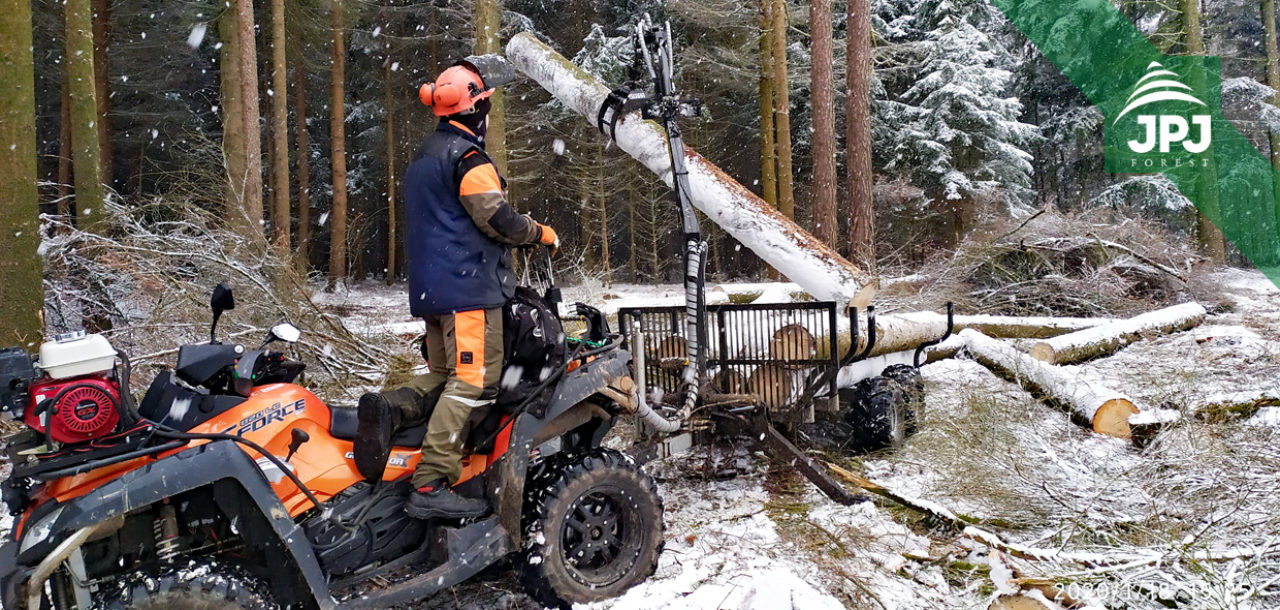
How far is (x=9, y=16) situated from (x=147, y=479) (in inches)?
242

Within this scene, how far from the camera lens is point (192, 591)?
2504 mm

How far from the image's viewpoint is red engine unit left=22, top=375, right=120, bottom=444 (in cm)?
240

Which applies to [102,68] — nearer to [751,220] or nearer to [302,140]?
[302,140]

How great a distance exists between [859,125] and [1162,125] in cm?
1805

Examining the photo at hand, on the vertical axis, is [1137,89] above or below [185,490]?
above

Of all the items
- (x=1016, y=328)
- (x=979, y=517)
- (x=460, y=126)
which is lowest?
(x=979, y=517)

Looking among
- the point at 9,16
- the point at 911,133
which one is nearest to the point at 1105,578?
the point at 9,16

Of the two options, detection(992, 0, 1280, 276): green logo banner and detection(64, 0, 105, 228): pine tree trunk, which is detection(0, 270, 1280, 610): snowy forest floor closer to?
detection(64, 0, 105, 228): pine tree trunk

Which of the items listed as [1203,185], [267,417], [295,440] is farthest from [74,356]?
[1203,185]

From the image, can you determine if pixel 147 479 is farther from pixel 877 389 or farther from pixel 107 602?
pixel 877 389

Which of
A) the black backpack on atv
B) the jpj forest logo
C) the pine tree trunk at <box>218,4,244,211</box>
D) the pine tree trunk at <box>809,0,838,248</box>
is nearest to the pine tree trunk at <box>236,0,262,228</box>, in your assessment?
the pine tree trunk at <box>218,4,244,211</box>

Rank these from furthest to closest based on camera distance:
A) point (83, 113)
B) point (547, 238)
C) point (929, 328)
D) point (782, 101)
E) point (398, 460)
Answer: point (782, 101) < point (83, 113) < point (929, 328) < point (547, 238) < point (398, 460)

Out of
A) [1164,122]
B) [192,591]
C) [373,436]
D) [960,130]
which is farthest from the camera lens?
[1164,122]

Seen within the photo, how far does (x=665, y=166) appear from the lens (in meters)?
6.84
